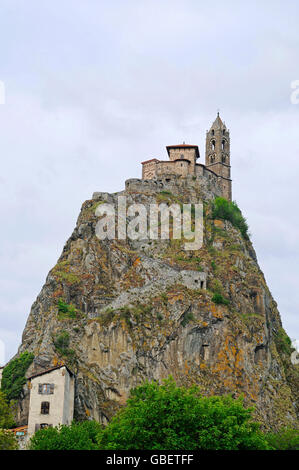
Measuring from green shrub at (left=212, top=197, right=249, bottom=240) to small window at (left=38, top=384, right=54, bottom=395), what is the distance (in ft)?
162

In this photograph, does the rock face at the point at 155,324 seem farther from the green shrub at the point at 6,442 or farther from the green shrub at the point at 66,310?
the green shrub at the point at 6,442

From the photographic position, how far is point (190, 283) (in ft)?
308

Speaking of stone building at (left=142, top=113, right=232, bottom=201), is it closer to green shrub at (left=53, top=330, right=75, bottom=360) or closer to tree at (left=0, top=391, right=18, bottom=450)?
green shrub at (left=53, top=330, right=75, bottom=360)

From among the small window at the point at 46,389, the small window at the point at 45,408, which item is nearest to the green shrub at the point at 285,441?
the small window at the point at 45,408

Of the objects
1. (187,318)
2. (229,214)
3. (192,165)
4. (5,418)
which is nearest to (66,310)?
(187,318)

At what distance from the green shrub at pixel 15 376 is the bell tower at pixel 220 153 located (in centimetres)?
5811

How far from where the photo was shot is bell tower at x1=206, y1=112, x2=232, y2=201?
12575cm

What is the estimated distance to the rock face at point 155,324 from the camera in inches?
3226

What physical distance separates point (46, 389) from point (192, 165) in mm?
59738

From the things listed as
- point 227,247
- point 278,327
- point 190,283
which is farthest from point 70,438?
point 278,327

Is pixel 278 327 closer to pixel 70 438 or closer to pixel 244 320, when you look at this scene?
pixel 244 320

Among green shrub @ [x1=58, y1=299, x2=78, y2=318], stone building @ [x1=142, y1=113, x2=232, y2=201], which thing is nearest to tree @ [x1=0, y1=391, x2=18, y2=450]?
green shrub @ [x1=58, y1=299, x2=78, y2=318]

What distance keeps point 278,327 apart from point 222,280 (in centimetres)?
2034

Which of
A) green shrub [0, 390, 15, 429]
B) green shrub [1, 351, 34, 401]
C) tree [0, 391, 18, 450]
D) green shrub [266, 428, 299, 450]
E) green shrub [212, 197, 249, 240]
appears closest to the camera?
tree [0, 391, 18, 450]
